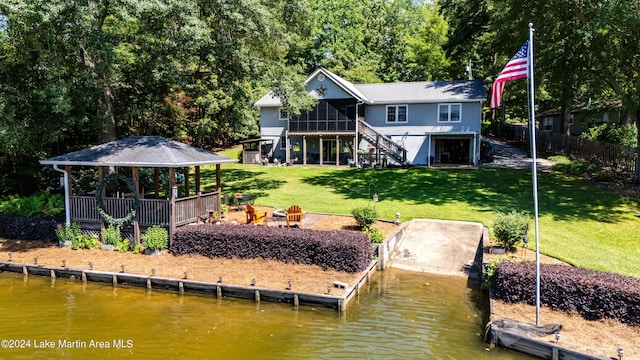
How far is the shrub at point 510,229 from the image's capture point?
13.8 m

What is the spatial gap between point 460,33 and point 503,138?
11519 mm

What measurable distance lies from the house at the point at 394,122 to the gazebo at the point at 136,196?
16.6m

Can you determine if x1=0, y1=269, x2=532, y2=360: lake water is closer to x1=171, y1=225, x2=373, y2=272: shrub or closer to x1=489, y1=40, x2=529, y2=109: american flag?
x1=171, y1=225, x2=373, y2=272: shrub

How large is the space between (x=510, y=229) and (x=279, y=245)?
7505 millimetres

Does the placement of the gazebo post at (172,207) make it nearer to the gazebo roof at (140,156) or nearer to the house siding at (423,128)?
the gazebo roof at (140,156)

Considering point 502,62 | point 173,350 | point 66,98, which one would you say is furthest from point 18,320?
point 502,62

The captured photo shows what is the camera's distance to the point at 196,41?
57.4ft

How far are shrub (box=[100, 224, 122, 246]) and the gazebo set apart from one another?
16.6 inches

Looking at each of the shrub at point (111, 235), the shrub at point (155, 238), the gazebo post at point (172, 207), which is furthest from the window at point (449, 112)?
the shrub at point (111, 235)

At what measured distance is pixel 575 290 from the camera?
1016cm

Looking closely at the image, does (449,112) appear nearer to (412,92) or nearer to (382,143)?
(412,92)

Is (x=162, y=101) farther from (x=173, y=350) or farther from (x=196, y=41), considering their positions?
(x=173, y=350)

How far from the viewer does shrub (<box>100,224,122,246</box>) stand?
1561 centimetres

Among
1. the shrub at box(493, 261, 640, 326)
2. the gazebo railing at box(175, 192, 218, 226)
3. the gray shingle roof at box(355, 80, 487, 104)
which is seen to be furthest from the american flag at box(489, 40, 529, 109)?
the gray shingle roof at box(355, 80, 487, 104)
